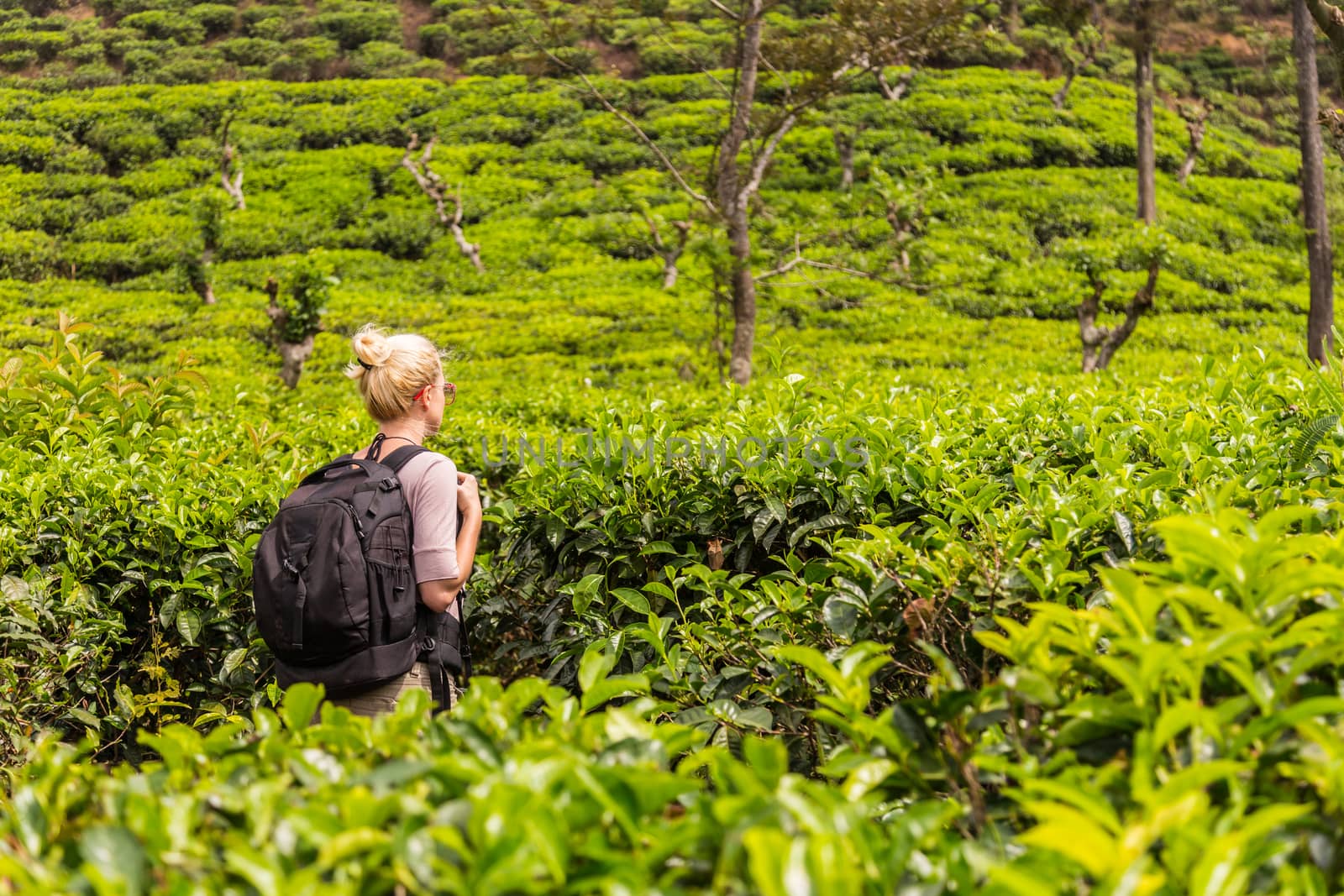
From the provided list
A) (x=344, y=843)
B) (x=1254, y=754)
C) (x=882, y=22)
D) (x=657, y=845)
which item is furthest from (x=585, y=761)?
(x=882, y=22)

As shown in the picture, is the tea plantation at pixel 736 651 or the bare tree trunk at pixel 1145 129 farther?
the bare tree trunk at pixel 1145 129

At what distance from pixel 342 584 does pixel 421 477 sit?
0.34m

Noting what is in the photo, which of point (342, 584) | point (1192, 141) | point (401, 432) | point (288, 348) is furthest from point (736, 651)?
point (1192, 141)

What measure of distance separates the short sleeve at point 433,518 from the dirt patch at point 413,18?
91.8 feet

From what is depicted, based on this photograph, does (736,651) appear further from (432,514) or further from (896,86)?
(896,86)

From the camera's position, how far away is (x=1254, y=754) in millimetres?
1184

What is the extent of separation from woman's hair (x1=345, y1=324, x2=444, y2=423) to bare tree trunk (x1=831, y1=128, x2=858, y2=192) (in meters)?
16.2

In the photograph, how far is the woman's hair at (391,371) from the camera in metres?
2.48

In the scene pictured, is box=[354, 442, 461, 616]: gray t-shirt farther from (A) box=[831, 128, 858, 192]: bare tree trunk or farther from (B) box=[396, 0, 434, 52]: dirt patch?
(B) box=[396, 0, 434, 52]: dirt patch

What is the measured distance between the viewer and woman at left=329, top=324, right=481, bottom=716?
2336 millimetres

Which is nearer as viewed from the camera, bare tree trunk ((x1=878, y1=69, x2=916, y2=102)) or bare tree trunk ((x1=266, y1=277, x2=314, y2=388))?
bare tree trunk ((x1=266, y1=277, x2=314, y2=388))

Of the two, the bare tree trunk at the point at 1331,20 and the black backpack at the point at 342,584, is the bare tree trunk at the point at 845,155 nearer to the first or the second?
the bare tree trunk at the point at 1331,20

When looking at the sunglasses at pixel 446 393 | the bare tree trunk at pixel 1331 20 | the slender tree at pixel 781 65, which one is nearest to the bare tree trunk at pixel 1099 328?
the slender tree at pixel 781 65

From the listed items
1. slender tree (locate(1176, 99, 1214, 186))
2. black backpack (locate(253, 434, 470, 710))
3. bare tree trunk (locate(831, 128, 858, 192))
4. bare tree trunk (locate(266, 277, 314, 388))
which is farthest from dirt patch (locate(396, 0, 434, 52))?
black backpack (locate(253, 434, 470, 710))
